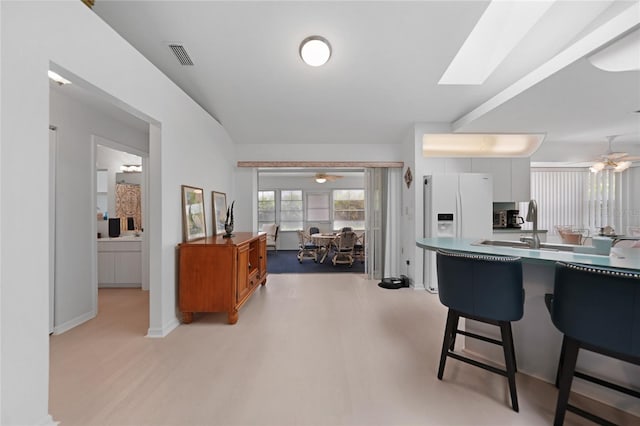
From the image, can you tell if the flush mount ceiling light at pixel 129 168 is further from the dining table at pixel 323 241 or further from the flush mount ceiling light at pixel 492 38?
the flush mount ceiling light at pixel 492 38

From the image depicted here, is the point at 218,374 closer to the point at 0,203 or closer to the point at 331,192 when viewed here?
the point at 0,203

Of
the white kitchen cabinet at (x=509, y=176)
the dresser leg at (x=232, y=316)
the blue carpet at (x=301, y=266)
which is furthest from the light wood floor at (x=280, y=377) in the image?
the white kitchen cabinet at (x=509, y=176)

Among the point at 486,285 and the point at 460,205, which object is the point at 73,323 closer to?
the point at 486,285

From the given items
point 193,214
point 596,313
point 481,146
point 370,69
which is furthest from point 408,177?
point 596,313

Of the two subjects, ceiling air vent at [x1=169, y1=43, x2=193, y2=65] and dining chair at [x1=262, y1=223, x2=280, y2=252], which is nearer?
ceiling air vent at [x1=169, y1=43, x2=193, y2=65]

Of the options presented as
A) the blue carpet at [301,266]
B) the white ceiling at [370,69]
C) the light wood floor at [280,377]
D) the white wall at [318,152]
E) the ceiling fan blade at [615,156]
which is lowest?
the blue carpet at [301,266]

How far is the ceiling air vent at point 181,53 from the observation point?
9.99 feet

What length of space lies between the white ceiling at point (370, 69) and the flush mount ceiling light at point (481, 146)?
0.47 metres

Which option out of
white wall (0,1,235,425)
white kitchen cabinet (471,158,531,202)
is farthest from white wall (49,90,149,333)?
white kitchen cabinet (471,158,531,202)

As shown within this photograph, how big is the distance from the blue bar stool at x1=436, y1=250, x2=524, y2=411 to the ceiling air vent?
3.33m

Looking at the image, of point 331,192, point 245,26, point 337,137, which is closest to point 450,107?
point 337,137

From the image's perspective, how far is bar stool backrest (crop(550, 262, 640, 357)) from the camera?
53.1 inches

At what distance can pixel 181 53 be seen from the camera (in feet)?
A: 10.4

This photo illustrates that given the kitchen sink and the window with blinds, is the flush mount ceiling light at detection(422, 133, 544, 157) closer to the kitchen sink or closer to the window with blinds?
the window with blinds
